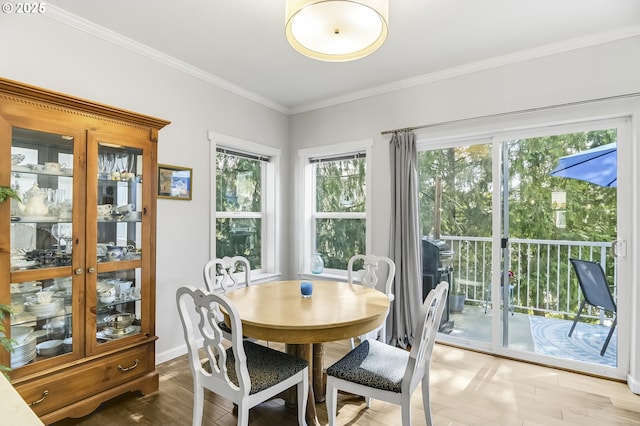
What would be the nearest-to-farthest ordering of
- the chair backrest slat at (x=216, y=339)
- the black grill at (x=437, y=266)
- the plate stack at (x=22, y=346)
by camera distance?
the chair backrest slat at (x=216, y=339) → the plate stack at (x=22, y=346) → the black grill at (x=437, y=266)

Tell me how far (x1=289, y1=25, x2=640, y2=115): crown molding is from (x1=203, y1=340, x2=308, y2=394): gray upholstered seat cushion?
9.41ft

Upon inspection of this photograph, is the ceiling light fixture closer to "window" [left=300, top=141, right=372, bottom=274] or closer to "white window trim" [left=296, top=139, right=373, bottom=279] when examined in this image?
"window" [left=300, top=141, right=372, bottom=274]

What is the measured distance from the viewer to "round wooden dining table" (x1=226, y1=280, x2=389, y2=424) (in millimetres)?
1685

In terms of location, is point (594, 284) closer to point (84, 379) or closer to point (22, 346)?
point (84, 379)

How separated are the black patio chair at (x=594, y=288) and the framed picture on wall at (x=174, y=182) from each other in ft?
11.7

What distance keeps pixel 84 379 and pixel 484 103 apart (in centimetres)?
379

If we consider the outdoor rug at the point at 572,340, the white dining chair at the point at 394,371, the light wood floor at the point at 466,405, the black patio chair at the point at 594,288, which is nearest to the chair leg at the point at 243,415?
the white dining chair at the point at 394,371

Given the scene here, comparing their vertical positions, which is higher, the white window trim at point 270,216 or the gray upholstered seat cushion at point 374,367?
the white window trim at point 270,216

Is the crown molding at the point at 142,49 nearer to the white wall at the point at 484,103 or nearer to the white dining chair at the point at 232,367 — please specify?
the white wall at the point at 484,103

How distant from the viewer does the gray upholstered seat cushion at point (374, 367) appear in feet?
5.57

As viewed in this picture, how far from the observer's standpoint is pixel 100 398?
6.91 feet

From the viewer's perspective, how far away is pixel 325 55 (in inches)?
73.2

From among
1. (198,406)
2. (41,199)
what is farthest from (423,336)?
(41,199)

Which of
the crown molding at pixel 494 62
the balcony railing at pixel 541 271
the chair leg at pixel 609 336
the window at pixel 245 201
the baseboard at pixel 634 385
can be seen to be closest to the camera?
the baseboard at pixel 634 385
